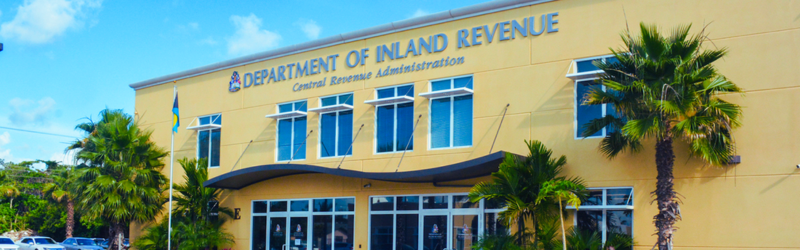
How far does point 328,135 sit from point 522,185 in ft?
24.6

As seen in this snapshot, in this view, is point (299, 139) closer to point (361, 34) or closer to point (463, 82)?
point (361, 34)

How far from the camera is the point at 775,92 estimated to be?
13500 mm

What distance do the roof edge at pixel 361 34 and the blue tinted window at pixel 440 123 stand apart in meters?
2.21

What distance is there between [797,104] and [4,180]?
→ 4829cm

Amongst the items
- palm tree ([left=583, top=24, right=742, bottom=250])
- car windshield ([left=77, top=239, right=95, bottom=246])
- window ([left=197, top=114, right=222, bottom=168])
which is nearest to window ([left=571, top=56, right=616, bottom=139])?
palm tree ([left=583, top=24, right=742, bottom=250])

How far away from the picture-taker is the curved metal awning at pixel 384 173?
51.1 feet

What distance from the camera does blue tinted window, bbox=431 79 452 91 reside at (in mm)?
18219

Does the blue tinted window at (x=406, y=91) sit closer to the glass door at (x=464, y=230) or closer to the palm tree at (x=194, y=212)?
the glass door at (x=464, y=230)

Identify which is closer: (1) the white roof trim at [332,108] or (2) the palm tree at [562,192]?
(2) the palm tree at [562,192]

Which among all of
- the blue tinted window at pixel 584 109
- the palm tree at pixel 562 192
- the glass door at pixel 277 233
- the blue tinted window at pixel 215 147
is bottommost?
the glass door at pixel 277 233

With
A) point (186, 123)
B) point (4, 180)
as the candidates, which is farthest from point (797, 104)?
point (4, 180)

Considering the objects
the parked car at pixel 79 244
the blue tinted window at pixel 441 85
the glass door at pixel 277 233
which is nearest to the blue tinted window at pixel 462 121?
the blue tinted window at pixel 441 85

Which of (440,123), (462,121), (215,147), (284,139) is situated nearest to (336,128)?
(284,139)

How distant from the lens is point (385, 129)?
1933cm
